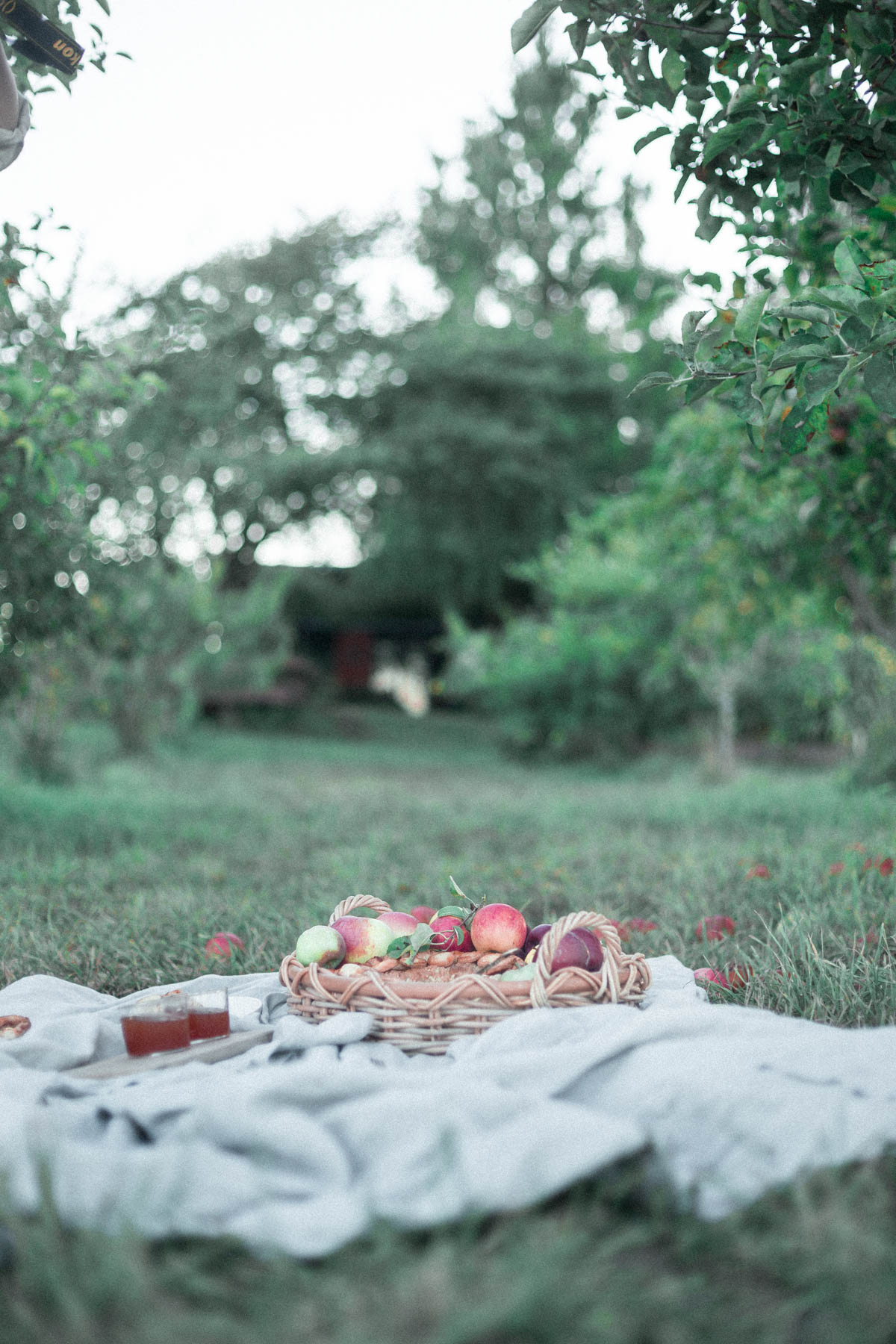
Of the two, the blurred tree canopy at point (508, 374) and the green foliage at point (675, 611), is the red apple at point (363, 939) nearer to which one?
the green foliage at point (675, 611)

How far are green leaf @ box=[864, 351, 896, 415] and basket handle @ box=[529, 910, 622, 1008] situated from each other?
4.09 feet

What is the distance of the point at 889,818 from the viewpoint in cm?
532

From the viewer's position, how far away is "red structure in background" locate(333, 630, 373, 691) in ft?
73.0

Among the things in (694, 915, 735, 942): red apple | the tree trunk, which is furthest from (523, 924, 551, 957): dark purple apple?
the tree trunk

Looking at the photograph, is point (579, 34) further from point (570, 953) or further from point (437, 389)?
point (437, 389)

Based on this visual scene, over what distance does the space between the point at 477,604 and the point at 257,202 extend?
754 centimetres

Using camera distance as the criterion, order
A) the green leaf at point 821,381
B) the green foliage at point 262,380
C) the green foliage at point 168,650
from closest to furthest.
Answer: the green leaf at point 821,381 → the green foliage at point 168,650 → the green foliage at point 262,380

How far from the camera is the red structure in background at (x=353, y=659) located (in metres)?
22.2

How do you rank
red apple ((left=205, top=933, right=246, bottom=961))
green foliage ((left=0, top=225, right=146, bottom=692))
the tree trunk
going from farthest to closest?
the tree trunk
green foliage ((left=0, top=225, right=146, bottom=692))
red apple ((left=205, top=933, right=246, bottom=961))

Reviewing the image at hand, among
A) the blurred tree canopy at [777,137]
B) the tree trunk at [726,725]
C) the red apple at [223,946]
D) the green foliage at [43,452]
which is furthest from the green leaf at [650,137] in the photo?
the tree trunk at [726,725]

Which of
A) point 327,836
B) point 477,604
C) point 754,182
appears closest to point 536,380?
point 477,604

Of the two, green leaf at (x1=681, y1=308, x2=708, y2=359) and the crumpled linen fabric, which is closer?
green leaf at (x1=681, y1=308, x2=708, y2=359)

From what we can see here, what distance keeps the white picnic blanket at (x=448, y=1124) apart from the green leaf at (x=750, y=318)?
1.37 m

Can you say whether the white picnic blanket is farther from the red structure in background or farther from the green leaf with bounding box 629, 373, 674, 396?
the red structure in background
